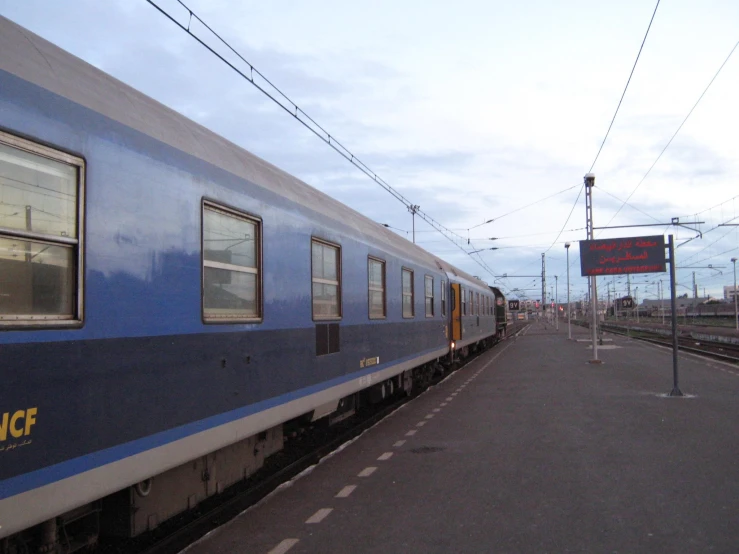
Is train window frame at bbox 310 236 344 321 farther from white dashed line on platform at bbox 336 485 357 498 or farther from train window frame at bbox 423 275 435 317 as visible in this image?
train window frame at bbox 423 275 435 317

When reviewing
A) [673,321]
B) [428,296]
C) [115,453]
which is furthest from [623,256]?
[115,453]

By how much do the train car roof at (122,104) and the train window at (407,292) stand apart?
186 inches

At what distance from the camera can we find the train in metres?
3.40

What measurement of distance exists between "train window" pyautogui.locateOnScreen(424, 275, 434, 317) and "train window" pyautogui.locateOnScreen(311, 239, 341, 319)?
5936mm

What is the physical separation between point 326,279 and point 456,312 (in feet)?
37.2

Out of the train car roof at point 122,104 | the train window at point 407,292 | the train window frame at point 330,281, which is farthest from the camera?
the train window at point 407,292

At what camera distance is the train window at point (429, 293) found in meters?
14.2

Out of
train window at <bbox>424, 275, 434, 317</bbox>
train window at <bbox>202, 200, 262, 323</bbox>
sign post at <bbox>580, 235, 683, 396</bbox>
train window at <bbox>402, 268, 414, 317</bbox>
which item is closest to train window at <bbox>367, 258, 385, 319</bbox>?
train window at <bbox>402, 268, 414, 317</bbox>

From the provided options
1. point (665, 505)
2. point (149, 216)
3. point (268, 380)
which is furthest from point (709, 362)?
point (149, 216)

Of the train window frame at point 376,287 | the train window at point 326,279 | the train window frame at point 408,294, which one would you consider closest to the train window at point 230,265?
the train window at point 326,279

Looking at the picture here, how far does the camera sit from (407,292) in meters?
12.4

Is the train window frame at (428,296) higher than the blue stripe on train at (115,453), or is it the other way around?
the train window frame at (428,296)

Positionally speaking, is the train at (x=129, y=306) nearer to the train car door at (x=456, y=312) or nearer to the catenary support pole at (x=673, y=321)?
the catenary support pole at (x=673, y=321)

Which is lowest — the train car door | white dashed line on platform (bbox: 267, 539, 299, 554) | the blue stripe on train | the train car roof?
white dashed line on platform (bbox: 267, 539, 299, 554)
